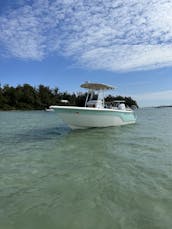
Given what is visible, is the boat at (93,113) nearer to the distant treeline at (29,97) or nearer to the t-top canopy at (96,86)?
the t-top canopy at (96,86)

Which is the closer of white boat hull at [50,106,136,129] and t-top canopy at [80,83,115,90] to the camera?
white boat hull at [50,106,136,129]

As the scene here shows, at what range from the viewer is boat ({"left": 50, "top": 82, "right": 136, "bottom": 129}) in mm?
12805

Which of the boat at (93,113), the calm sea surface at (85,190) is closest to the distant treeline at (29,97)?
the boat at (93,113)

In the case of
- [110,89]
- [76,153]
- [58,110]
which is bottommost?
[76,153]

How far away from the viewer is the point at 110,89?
636 inches

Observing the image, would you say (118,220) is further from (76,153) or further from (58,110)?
(58,110)

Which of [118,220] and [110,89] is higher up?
[110,89]

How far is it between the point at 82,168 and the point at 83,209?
241cm

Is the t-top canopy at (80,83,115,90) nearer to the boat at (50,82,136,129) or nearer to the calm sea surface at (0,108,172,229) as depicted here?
the boat at (50,82,136,129)

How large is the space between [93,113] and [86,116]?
475 millimetres

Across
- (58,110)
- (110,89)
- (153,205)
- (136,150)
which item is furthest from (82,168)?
(110,89)

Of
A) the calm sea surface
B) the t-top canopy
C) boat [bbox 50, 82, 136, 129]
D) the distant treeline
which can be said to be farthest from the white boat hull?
the distant treeline

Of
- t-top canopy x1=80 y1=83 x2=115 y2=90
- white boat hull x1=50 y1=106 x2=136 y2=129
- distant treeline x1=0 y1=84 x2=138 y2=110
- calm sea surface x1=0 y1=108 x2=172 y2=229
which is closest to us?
calm sea surface x1=0 y1=108 x2=172 y2=229

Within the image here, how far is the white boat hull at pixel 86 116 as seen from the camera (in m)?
12.7
